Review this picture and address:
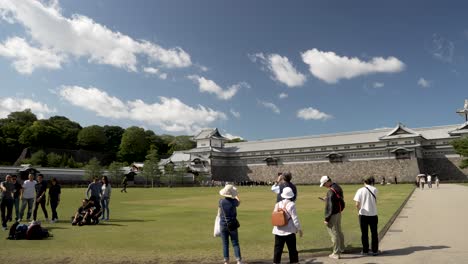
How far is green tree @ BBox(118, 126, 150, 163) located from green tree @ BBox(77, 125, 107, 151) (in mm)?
5402

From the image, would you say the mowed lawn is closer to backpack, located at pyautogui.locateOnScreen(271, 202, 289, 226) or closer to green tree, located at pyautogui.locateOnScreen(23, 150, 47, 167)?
backpack, located at pyautogui.locateOnScreen(271, 202, 289, 226)

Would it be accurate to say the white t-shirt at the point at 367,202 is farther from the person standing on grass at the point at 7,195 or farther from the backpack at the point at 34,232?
the person standing on grass at the point at 7,195

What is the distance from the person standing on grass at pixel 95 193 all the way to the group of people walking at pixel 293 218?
794cm

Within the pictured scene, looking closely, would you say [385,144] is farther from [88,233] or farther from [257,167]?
[88,233]

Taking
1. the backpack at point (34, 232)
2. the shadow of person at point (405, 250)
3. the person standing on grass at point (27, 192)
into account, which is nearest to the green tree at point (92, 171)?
the person standing on grass at point (27, 192)

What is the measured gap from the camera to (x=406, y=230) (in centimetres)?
1067

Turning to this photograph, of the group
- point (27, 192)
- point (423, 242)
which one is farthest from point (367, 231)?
point (27, 192)

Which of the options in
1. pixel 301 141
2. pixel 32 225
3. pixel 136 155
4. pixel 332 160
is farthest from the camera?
A: pixel 136 155

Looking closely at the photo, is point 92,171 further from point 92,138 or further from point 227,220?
point 227,220

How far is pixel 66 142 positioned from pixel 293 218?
9479 centimetres

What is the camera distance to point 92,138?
9269cm

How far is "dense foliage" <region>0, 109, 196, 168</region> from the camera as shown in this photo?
75812mm

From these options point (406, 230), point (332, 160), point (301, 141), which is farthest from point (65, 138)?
point (406, 230)

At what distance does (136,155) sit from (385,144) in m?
62.7
